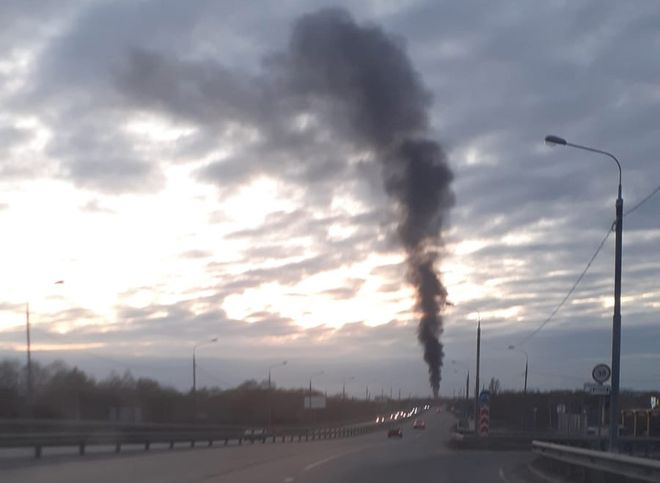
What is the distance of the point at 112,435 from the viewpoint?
50.6 metres

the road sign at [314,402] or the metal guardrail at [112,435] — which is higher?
the metal guardrail at [112,435]

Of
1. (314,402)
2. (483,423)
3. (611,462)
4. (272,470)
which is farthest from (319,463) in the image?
(314,402)

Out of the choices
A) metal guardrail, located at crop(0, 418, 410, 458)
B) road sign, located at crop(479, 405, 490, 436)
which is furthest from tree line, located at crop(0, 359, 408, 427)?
road sign, located at crop(479, 405, 490, 436)

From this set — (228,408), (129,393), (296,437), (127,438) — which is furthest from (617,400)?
(228,408)

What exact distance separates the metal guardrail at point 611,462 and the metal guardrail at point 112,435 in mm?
20522

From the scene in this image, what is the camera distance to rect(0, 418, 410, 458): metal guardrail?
42222 millimetres

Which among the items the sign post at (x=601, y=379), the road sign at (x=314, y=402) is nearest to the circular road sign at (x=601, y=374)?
the sign post at (x=601, y=379)

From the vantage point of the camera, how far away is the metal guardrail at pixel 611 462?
21.0m

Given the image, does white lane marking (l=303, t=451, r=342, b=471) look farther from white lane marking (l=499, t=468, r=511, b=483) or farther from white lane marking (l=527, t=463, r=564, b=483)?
white lane marking (l=527, t=463, r=564, b=483)

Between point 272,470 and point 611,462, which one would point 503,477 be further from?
point 611,462

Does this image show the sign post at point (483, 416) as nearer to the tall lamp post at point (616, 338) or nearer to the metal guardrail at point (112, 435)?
the metal guardrail at point (112, 435)

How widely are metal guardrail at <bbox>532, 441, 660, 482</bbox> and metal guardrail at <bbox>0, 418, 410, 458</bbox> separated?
67.3 ft

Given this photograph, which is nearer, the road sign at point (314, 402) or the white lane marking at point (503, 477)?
the white lane marking at point (503, 477)

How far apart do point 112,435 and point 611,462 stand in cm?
3145
